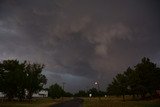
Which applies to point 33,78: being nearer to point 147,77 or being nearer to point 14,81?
point 14,81

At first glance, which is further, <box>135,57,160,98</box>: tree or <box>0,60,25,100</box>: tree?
<box>0,60,25,100</box>: tree

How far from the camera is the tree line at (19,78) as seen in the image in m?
101

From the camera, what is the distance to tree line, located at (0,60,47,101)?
101 m

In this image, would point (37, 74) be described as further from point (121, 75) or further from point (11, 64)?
point (121, 75)

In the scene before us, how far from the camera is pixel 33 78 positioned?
343ft

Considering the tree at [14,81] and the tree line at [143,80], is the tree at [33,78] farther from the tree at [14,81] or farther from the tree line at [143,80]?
the tree line at [143,80]

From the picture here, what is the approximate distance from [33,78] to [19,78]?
6.13 m

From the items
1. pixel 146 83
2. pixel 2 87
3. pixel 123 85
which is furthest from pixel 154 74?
pixel 2 87

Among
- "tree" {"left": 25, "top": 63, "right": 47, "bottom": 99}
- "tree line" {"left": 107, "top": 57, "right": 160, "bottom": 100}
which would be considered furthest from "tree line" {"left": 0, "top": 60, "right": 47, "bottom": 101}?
"tree line" {"left": 107, "top": 57, "right": 160, "bottom": 100}

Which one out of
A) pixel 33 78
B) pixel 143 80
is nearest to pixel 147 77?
pixel 143 80

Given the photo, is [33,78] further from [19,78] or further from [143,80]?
[143,80]

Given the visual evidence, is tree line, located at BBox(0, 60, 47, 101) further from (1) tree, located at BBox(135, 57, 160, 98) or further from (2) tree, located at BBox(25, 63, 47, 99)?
(1) tree, located at BBox(135, 57, 160, 98)

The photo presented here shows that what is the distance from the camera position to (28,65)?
108625 mm

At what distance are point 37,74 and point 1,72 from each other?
13974 mm
